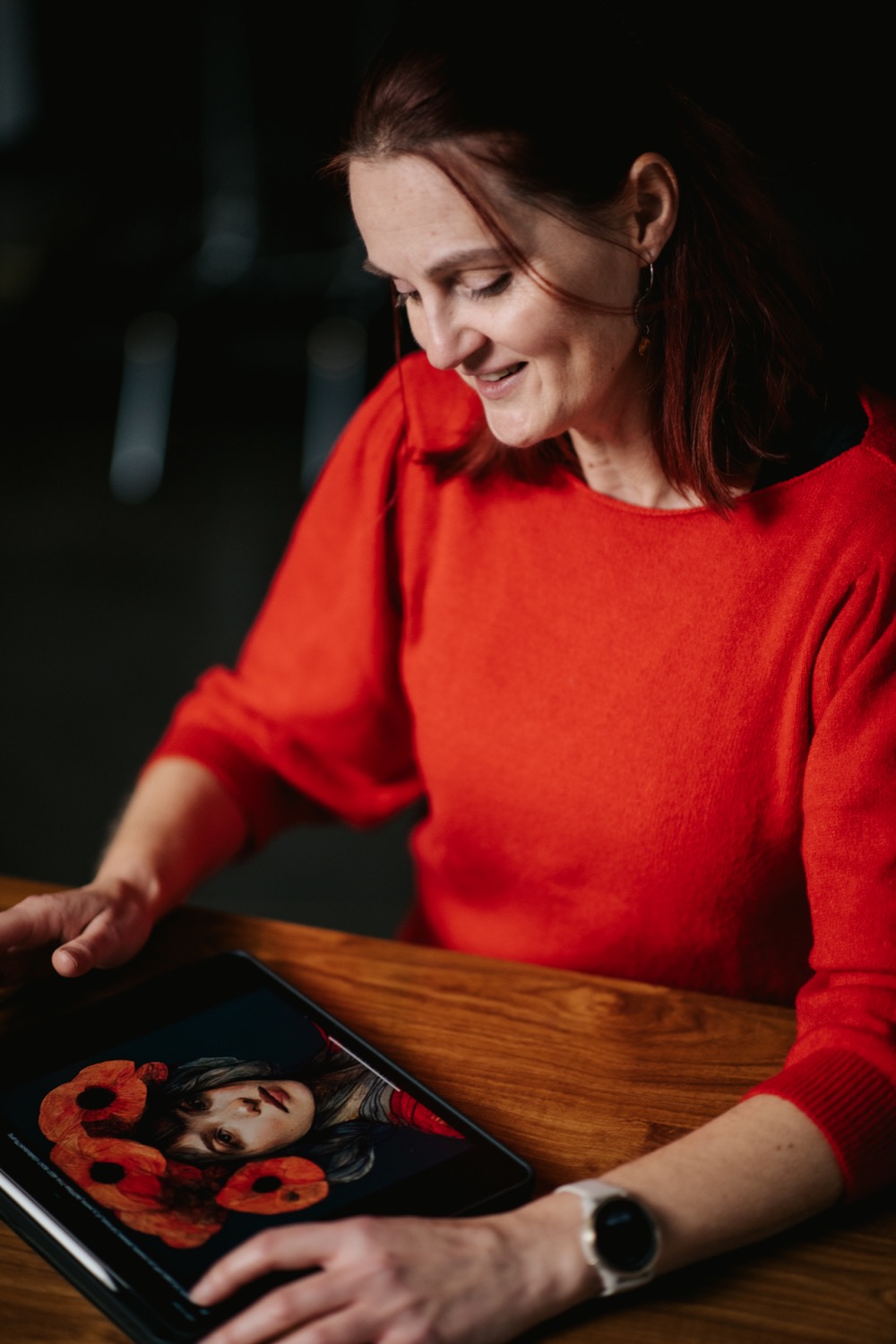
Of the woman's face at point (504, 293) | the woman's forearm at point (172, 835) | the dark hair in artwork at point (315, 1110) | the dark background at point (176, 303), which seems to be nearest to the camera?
the dark hair in artwork at point (315, 1110)

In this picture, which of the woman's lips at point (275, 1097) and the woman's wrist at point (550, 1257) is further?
the woman's lips at point (275, 1097)

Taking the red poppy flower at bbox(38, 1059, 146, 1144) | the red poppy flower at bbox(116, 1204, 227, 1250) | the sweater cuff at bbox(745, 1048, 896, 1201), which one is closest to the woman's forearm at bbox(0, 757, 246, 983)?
the red poppy flower at bbox(38, 1059, 146, 1144)

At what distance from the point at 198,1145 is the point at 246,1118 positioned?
0.03 meters

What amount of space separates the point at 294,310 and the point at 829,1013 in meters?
2.98

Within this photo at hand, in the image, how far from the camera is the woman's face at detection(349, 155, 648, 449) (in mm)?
918

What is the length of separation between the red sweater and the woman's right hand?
22 centimetres

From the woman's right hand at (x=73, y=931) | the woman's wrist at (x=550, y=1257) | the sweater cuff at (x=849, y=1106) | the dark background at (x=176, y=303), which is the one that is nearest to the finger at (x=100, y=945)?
the woman's right hand at (x=73, y=931)

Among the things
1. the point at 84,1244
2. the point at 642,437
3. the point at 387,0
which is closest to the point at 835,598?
the point at 642,437

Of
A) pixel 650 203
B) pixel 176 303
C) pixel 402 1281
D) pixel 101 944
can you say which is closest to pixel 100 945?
pixel 101 944

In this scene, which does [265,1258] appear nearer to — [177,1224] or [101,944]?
[177,1224]

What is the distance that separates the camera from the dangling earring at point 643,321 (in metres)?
1.00

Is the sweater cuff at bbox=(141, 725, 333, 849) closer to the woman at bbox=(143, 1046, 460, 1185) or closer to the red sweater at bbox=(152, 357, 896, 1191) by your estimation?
the red sweater at bbox=(152, 357, 896, 1191)

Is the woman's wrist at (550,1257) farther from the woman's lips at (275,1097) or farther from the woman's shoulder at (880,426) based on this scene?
the woman's shoulder at (880,426)

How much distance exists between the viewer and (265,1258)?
72 centimetres
